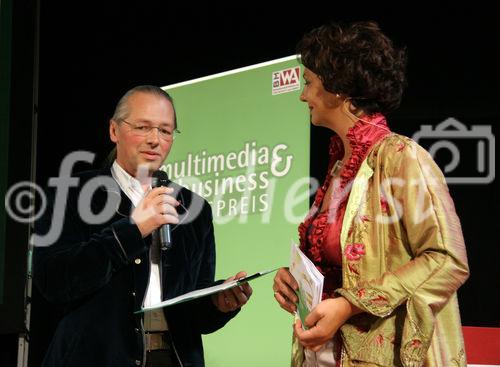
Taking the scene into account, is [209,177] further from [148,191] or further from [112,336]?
[112,336]

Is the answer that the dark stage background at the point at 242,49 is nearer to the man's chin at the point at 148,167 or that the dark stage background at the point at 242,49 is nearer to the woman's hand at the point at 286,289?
the man's chin at the point at 148,167

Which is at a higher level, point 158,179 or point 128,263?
point 158,179

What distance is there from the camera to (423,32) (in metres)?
3.73

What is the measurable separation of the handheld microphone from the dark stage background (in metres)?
1.53

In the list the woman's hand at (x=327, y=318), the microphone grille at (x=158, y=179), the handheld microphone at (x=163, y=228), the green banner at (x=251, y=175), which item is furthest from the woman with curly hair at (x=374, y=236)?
the green banner at (x=251, y=175)

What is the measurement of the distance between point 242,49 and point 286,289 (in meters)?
2.13

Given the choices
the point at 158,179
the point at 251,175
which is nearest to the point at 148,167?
the point at 158,179

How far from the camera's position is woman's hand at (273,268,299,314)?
1.78 meters

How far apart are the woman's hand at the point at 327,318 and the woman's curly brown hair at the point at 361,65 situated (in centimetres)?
50

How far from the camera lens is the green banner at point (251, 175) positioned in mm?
2928

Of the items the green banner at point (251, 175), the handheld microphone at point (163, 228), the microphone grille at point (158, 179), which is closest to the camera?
the handheld microphone at point (163, 228)

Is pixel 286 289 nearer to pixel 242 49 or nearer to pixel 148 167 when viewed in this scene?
pixel 148 167

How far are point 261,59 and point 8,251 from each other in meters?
1.48

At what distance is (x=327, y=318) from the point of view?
158cm
